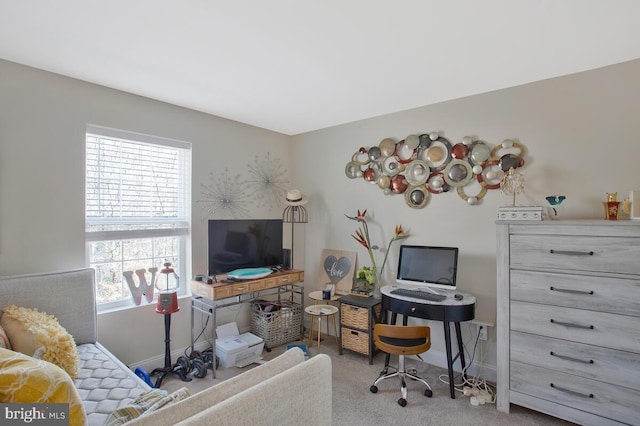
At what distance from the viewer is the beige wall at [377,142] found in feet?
7.52

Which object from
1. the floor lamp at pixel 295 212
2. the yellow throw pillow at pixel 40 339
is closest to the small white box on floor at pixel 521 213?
the floor lamp at pixel 295 212

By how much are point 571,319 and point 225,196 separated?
10.2 ft

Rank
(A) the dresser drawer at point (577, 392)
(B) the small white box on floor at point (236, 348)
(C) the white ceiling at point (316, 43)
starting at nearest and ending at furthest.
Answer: (C) the white ceiling at point (316, 43) → (A) the dresser drawer at point (577, 392) → (B) the small white box on floor at point (236, 348)

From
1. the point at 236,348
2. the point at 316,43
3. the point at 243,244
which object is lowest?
the point at 236,348

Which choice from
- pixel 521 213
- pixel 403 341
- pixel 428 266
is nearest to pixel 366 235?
pixel 428 266

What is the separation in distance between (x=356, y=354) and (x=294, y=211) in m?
1.77

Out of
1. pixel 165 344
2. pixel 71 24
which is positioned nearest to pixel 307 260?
pixel 165 344

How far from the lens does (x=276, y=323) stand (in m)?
3.48

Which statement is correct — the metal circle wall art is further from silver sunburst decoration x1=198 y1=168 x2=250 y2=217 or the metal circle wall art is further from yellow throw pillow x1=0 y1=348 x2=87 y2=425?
yellow throw pillow x1=0 y1=348 x2=87 y2=425

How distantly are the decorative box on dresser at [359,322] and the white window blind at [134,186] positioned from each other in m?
1.81

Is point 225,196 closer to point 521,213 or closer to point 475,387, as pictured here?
point 521,213

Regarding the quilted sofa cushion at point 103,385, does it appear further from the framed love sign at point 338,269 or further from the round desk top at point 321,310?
the framed love sign at point 338,269

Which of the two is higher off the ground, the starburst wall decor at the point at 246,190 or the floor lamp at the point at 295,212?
the starburst wall decor at the point at 246,190

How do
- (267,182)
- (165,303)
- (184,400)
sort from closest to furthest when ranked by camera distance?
(184,400) → (165,303) → (267,182)
